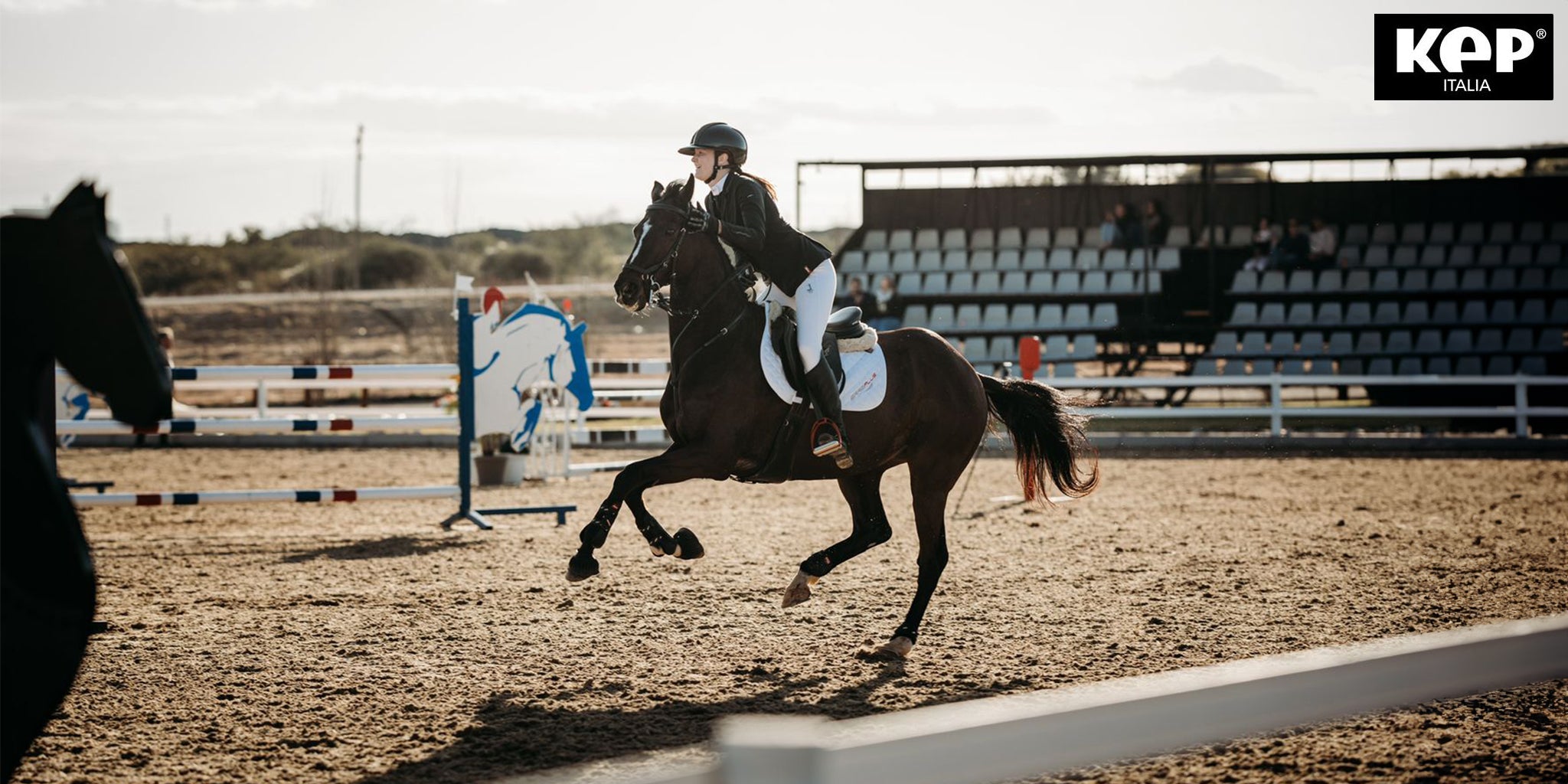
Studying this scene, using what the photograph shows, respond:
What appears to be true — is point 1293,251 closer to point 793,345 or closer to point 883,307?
point 883,307

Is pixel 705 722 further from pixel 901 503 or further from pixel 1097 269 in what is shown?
pixel 1097 269

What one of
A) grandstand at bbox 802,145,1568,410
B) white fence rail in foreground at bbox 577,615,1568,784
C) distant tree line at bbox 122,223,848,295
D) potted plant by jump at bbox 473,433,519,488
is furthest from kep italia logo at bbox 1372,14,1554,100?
distant tree line at bbox 122,223,848,295

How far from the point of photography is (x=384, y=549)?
9.27 m

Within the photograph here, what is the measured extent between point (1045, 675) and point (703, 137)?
9.53 ft

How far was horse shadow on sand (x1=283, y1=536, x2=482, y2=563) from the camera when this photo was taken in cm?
891

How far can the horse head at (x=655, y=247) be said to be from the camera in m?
5.84

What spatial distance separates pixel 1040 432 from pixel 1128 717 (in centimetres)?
495

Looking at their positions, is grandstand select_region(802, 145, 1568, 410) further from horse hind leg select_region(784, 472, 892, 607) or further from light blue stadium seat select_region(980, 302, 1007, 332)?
horse hind leg select_region(784, 472, 892, 607)

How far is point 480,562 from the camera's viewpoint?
8.56m

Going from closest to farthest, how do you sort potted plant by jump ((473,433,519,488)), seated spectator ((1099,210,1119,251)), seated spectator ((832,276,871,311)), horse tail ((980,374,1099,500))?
horse tail ((980,374,1099,500)) → potted plant by jump ((473,433,519,488)) → seated spectator ((832,276,871,311)) → seated spectator ((1099,210,1119,251))

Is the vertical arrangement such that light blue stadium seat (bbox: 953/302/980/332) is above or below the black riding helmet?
below

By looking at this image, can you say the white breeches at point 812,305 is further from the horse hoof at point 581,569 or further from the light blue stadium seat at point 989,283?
the light blue stadium seat at point 989,283

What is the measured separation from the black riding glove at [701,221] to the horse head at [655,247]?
28mm

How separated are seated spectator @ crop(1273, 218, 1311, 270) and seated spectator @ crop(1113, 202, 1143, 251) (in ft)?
7.73
